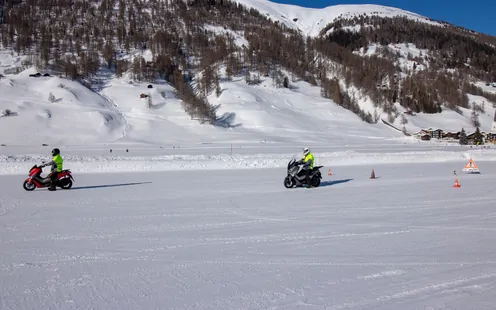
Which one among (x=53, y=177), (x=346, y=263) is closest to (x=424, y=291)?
(x=346, y=263)

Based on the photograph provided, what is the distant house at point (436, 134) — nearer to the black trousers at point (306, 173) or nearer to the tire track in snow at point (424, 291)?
the black trousers at point (306, 173)

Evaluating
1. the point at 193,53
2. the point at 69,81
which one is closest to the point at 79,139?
the point at 69,81

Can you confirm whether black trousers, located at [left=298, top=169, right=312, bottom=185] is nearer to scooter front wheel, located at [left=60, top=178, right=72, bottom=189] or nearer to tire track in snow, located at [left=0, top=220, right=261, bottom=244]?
tire track in snow, located at [left=0, top=220, right=261, bottom=244]

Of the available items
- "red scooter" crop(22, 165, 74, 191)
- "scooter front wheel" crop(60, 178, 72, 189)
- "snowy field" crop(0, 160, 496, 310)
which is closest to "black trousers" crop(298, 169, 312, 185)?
Answer: "snowy field" crop(0, 160, 496, 310)

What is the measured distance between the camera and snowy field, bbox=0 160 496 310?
4434 millimetres

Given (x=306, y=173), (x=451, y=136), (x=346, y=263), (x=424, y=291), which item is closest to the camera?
(x=424, y=291)

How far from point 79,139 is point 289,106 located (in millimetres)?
52610

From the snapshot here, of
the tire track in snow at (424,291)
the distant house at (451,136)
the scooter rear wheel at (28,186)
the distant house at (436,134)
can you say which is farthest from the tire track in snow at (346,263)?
the distant house at (451,136)

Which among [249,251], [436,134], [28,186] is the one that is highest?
[436,134]

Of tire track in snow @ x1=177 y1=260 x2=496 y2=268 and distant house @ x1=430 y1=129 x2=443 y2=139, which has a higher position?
distant house @ x1=430 y1=129 x2=443 y2=139

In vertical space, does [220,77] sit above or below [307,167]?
above

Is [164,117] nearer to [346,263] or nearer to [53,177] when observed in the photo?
[53,177]

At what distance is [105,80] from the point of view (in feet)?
314

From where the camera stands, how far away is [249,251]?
6.28m
